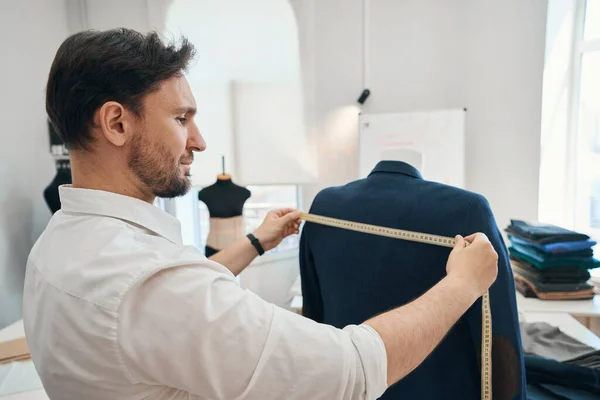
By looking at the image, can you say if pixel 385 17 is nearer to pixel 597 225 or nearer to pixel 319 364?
pixel 597 225

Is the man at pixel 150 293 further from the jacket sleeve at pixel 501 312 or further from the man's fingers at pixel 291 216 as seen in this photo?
the man's fingers at pixel 291 216

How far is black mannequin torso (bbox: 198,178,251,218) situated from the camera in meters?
2.92

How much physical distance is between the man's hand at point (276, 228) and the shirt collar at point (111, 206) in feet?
1.85

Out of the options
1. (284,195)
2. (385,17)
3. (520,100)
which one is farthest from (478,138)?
(284,195)

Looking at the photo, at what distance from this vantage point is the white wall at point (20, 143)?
2.48 m

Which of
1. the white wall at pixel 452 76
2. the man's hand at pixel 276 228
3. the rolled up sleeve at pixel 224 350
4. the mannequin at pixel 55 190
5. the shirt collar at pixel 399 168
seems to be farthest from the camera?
the white wall at pixel 452 76

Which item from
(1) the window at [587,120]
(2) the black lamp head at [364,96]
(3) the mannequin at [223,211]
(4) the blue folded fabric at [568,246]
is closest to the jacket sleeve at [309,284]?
(4) the blue folded fabric at [568,246]

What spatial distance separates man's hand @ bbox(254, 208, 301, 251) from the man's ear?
0.66m

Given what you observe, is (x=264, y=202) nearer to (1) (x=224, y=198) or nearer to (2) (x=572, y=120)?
(1) (x=224, y=198)

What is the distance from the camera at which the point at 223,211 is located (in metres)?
2.92

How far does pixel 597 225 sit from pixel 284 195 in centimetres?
265

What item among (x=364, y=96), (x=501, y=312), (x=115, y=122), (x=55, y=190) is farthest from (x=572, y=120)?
(x=55, y=190)

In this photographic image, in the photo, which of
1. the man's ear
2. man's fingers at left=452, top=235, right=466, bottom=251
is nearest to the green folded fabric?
man's fingers at left=452, top=235, right=466, bottom=251

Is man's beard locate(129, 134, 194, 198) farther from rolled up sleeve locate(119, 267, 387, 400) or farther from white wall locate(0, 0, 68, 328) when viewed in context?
white wall locate(0, 0, 68, 328)
